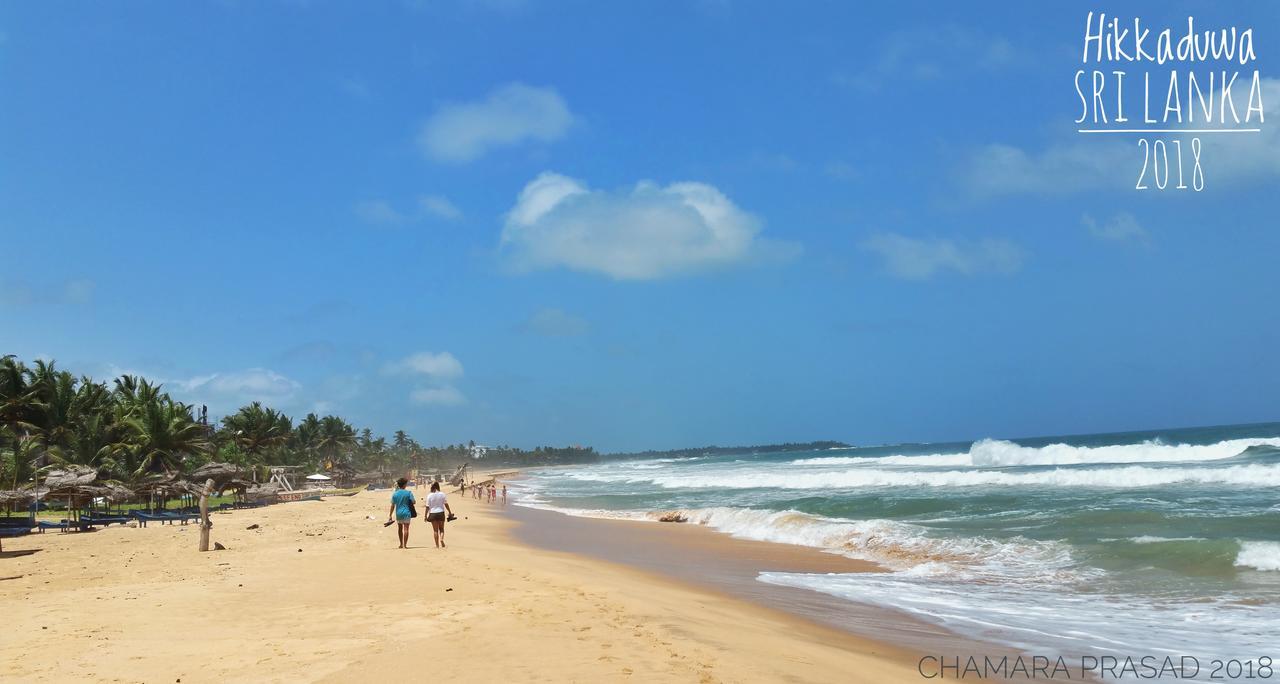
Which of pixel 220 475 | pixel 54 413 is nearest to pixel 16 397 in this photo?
pixel 54 413

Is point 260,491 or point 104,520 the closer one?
point 104,520

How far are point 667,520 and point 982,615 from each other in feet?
56.2

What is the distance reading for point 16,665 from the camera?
6.28 m

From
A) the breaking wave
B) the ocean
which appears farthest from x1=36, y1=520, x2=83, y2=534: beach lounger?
the breaking wave

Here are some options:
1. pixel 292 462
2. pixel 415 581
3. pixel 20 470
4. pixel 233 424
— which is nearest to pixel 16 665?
pixel 415 581

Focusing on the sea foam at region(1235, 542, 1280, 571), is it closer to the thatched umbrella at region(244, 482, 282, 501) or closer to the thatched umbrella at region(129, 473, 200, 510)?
the thatched umbrella at region(129, 473, 200, 510)

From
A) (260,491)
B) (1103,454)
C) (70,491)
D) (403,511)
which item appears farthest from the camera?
(1103,454)

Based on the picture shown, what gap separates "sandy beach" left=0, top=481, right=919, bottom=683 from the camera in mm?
5953

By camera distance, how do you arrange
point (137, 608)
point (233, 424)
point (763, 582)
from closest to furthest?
point (137, 608)
point (763, 582)
point (233, 424)

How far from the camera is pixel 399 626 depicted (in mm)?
7430

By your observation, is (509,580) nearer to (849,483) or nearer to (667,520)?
(667,520)

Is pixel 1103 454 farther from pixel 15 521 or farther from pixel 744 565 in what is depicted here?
pixel 15 521

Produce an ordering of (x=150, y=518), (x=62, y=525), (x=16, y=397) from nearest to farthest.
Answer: (x=62, y=525) < (x=150, y=518) < (x=16, y=397)

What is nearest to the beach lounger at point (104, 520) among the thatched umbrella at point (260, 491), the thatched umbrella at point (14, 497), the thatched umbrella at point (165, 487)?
the thatched umbrella at point (165, 487)
